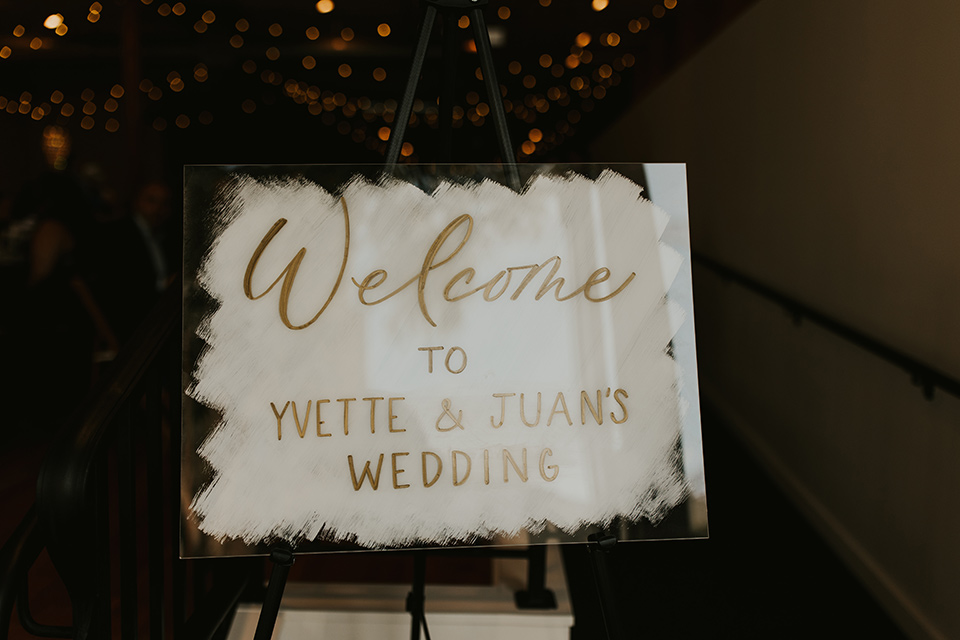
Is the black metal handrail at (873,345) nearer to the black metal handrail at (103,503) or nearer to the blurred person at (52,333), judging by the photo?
the black metal handrail at (103,503)

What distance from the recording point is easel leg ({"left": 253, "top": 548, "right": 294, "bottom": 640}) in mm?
968

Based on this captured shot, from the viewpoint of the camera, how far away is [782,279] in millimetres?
3287

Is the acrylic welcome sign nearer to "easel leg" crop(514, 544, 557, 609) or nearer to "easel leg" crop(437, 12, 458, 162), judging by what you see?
"easel leg" crop(437, 12, 458, 162)

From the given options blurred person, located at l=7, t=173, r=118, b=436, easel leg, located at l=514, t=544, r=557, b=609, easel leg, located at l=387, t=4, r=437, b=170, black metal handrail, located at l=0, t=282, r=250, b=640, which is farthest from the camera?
blurred person, located at l=7, t=173, r=118, b=436

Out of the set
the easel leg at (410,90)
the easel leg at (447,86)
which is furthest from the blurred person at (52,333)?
the easel leg at (410,90)

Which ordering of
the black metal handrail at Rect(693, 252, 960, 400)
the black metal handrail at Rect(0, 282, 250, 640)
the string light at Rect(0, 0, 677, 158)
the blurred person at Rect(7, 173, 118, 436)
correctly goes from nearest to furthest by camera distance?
the black metal handrail at Rect(0, 282, 250, 640) → the black metal handrail at Rect(693, 252, 960, 400) → the blurred person at Rect(7, 173, 118, 436) → the string light at Rect(0, 0, 677, 158)

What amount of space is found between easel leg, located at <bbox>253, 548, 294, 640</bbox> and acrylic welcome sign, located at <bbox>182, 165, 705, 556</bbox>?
3 centimetres

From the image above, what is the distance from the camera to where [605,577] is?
1.03 metres

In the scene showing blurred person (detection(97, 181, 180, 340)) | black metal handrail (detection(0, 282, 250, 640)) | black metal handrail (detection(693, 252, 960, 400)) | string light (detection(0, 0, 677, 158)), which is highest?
string light (detection(0, 0, 677, 158))

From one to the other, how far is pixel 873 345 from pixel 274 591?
1.99 meters

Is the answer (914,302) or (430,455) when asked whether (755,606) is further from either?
(430,455)

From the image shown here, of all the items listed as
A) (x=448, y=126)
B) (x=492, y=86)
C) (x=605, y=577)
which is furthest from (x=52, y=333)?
(x=605, y=577)

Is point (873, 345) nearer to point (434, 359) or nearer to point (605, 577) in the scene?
point (605, 577)

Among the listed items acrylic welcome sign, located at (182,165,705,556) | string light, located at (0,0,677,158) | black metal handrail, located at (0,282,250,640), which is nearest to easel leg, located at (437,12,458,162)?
acrylic welcome sign, located at (182,165,705,556)
